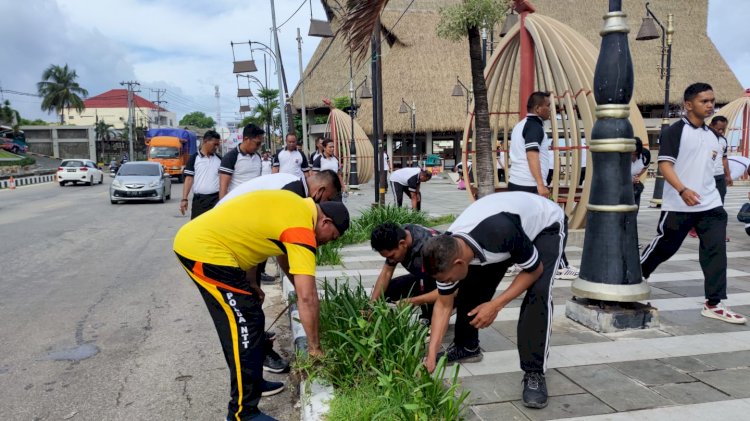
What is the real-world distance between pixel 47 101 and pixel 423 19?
61.3 metres

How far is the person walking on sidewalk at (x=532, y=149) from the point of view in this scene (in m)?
5.76

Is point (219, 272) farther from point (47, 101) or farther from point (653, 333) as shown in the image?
point (47, 101)

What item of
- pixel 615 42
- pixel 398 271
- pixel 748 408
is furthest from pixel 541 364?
pixel 398 271

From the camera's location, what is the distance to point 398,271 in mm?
7219

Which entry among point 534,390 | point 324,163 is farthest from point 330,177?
point 324,163

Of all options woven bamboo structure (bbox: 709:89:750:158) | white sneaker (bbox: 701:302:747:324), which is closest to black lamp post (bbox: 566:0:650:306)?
white sneaker (bbox: 701:302:747:324)

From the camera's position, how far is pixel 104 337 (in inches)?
204

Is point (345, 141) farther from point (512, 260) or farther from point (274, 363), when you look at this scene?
point (512, 260)

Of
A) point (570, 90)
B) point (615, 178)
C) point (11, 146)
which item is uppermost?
point (11, 146)

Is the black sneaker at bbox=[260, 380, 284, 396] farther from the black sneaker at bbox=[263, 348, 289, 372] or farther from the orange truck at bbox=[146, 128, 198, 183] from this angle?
the orange truck at bbox=[146, 128, 198, 183]

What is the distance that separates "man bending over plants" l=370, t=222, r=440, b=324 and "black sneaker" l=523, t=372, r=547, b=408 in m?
0.86

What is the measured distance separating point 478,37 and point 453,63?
1213 inches

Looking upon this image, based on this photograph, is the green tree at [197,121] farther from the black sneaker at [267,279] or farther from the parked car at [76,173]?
the black sneaker at [267,279]

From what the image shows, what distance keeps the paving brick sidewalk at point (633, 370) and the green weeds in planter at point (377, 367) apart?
37cm
